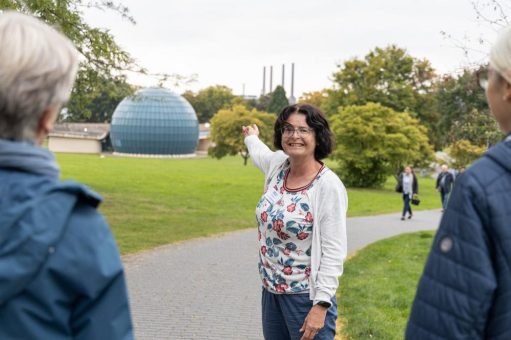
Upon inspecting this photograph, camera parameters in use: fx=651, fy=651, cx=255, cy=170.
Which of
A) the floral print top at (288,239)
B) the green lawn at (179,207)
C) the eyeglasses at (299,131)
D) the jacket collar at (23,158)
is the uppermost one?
the jacket collar at (23,158)

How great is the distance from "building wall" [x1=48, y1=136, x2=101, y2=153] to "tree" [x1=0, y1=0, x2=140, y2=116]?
65447 millimetres

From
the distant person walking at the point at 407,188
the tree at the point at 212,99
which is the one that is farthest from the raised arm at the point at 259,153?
the tree at the point at 212,99

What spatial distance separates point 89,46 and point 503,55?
542 inches

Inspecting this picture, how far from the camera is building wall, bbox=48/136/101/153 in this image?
261 ft

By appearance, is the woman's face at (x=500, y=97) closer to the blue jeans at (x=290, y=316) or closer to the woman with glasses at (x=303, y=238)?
the woman with glasses at (x=303, y=238)

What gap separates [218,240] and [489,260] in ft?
39.1

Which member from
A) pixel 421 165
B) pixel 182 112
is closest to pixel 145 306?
pixel 421 165

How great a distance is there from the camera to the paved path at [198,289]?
672 centimetres

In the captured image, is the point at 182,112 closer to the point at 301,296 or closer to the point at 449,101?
the point at 449,101

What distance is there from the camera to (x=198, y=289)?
862 centimetres

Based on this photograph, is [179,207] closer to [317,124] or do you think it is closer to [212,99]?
[317,124]

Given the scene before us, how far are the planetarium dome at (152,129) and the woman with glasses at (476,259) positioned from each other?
78.5 meters

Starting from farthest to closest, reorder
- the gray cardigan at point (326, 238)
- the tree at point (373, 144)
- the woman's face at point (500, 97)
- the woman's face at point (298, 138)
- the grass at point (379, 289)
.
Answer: the tree at point (373, 144) → the grass at point (379, 289) → the woman's face at point (298, 138) → the gray cardigan at point (326, 238) → the woman's face at point (500, 97)

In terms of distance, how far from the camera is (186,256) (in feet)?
36.9
